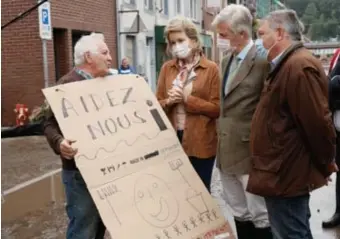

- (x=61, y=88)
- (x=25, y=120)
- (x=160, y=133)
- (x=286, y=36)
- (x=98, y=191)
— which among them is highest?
(x=286, y=36)

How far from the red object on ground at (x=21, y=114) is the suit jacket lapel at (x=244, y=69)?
902 cm

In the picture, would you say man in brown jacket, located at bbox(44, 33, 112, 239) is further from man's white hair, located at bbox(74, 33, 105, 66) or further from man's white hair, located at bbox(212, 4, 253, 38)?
man's white hair, located at bbox(212, 4, 253, 38)

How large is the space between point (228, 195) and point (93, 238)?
0.96 meters

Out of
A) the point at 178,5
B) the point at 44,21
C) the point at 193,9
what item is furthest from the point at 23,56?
the point at 193,9

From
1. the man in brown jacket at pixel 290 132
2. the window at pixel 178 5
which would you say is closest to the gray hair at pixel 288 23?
the man in brown jacket at pixel 290 132

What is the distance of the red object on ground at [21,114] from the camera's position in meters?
11.8

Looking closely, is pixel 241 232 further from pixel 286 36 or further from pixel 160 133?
pixel 286 36

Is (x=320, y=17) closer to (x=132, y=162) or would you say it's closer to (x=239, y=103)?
(x=239, y=103)

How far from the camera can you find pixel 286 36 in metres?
3.11

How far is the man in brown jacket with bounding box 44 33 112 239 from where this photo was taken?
3328 mm

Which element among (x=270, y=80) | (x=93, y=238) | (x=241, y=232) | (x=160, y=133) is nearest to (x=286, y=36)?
(x=270, y=80)

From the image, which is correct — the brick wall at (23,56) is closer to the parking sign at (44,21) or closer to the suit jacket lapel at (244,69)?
the parking sign at (44,21)

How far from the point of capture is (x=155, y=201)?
3.21m

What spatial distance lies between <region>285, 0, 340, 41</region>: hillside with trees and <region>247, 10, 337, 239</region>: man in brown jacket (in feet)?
247
